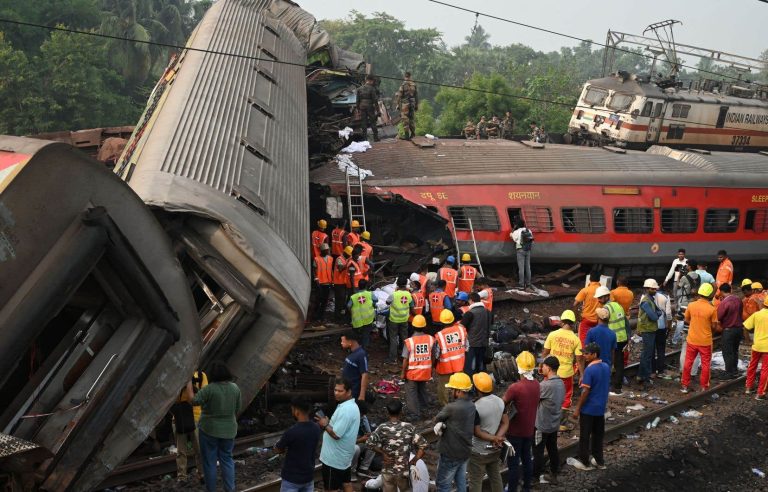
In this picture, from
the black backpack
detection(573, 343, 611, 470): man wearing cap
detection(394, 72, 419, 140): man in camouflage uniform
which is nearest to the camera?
detection(573, 343, 611, 470): man wearing cap

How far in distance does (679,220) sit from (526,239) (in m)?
4.55

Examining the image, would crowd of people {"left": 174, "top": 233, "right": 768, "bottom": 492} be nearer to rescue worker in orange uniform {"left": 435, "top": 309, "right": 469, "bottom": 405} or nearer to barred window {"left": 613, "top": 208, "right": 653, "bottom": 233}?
rescue worker in orange uniform {"left": 435, "top": 309, "right": 469, "bottom": 405}

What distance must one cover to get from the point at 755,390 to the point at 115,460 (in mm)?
9566

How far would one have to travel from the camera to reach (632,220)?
19.0 meters

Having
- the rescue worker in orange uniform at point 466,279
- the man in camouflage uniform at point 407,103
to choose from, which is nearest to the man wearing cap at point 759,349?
the rescue worker in orange uniform at point 466,279

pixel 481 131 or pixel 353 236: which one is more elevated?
pixel 481 131

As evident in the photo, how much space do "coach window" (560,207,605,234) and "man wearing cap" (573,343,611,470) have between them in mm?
9100

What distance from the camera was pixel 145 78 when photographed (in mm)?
35562

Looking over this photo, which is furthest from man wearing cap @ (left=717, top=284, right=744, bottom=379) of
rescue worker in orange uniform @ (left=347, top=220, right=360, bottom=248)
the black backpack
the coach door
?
the coach door

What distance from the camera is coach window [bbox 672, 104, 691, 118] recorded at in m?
24.7

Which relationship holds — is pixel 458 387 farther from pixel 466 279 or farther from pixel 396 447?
pixel 466 279

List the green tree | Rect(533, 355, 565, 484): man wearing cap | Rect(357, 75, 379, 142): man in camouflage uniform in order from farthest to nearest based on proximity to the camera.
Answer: the green tree → Rect(357, 75, 379, 142): man in camouflage uniform → Rect(533, 355, 565, 484): man wearing cap

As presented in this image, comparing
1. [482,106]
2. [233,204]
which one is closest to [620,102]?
[482,106]

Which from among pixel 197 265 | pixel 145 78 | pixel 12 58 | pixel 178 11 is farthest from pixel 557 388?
pixel 178 11
